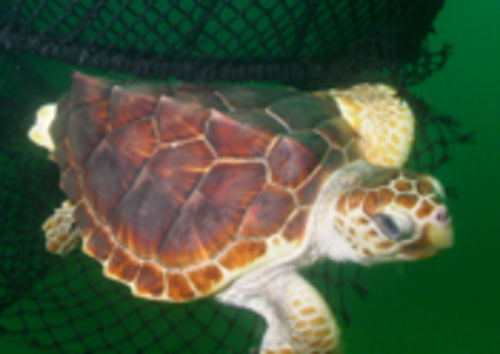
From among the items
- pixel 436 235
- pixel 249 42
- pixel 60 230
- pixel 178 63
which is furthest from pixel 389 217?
pixel 60 230

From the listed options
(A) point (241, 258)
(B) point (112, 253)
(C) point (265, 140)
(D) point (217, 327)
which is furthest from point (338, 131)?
(D) point (217, 327)

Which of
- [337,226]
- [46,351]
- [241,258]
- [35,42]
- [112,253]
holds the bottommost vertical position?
[46,351]

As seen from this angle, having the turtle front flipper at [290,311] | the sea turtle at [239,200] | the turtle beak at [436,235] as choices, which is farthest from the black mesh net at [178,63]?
the turtle beak at [436,235]

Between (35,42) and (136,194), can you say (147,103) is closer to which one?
(136,194)

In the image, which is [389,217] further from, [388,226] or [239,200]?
[239,200]

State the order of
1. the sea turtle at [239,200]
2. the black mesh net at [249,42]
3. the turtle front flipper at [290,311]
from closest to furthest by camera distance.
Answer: the sea turtle at [239,200]
the turtle front flipper at [290,311]
the black mesh net at [249,42]

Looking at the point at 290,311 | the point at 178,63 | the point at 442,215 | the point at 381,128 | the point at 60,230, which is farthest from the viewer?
the point at 60,230

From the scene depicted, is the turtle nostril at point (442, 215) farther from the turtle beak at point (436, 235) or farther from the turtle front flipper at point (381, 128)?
the turtle front flipper at point (381, 128)
